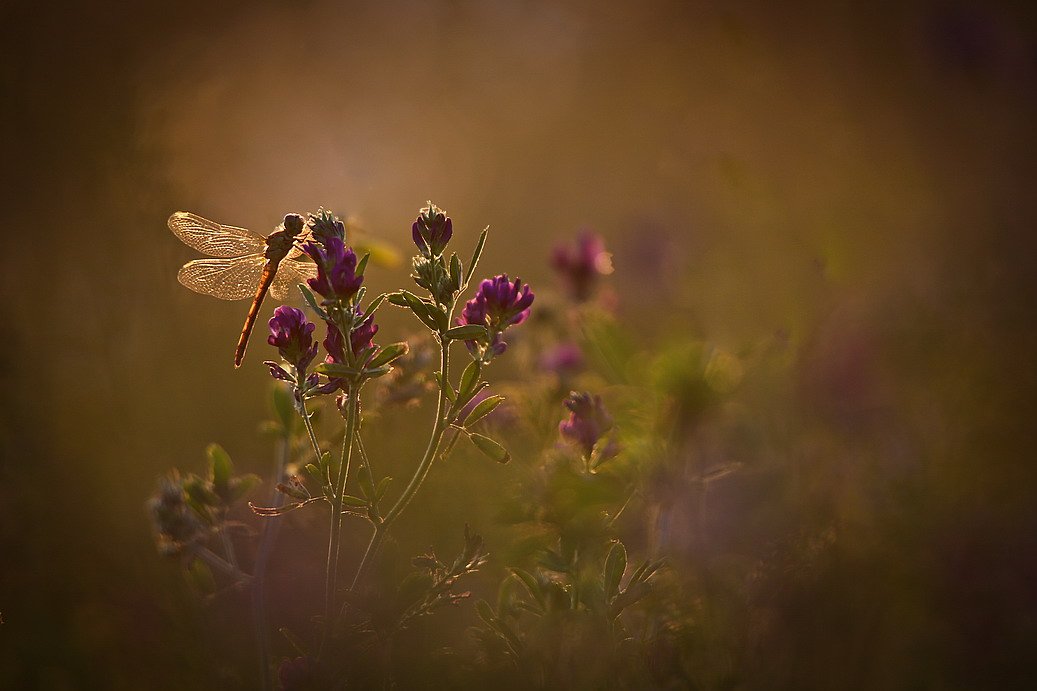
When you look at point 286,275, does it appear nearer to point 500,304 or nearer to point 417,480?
point 500,304

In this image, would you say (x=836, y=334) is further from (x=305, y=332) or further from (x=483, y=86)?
(x=483, y=86)

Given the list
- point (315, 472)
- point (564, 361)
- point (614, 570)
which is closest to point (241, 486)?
point (315, 472)

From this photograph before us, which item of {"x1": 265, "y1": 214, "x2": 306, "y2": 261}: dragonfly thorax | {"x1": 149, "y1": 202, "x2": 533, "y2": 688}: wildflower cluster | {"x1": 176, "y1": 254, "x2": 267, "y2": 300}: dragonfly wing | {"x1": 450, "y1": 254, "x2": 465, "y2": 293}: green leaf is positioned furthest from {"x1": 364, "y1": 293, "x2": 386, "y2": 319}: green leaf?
{"x1": 176, "y1": 254, "x2": 267, "y2": 300}: dragonfly wing

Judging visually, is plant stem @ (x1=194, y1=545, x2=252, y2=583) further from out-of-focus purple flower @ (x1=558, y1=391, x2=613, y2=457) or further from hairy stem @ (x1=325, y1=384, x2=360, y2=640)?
out-of-focus purple flower @ (x1=558, y1=391, x2=613, y2=457)

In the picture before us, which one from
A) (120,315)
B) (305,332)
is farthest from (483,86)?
(305,332)

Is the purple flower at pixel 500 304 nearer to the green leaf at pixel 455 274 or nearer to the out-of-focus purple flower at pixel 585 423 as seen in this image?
the green leaf at pixel 455 274
